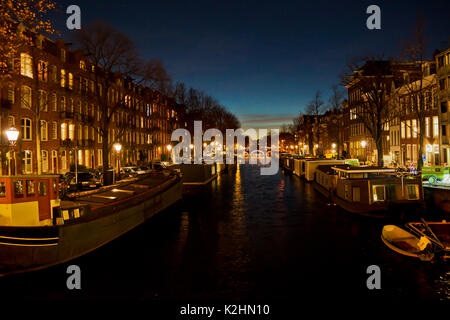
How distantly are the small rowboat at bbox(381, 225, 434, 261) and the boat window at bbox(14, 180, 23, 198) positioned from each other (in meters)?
16.0

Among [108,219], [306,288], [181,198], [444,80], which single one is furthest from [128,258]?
[444,80]

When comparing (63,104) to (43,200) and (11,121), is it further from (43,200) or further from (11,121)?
(43,200)

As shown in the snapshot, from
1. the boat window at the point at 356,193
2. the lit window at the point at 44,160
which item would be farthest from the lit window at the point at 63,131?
the boat window at the point at 356,193

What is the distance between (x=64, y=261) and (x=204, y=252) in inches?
244

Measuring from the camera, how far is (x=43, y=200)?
15414mm

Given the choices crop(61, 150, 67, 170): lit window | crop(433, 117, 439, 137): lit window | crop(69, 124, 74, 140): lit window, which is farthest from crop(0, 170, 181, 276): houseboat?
crop(433, 117, 439, 137): lit window

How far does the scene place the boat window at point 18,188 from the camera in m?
14.2

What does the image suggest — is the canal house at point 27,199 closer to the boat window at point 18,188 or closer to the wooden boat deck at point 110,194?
the boat window at point 18,188

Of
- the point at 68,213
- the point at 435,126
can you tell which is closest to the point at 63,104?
the point at 68,213

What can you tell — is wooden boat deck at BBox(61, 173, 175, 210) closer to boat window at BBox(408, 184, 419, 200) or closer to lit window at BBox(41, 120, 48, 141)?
boat window at BBox(408, 184, 419, 200)

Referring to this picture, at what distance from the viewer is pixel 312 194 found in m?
38.0

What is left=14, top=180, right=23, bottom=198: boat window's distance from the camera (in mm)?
14250

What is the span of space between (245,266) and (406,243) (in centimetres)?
745

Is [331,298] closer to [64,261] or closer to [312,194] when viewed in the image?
[64,261]
